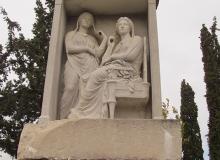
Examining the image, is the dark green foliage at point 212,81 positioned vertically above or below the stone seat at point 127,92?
above

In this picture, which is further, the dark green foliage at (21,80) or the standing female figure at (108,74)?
the dark green foliage at (21,80)

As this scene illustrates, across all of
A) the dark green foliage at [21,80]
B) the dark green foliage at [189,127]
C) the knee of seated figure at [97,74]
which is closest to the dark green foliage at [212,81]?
the dark green foliage at [189,127]

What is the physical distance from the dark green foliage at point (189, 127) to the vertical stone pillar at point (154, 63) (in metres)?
12.0

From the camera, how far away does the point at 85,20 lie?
610 cm

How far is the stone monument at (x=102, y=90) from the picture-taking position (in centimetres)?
444

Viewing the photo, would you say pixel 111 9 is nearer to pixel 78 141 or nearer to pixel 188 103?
pixel 78 141

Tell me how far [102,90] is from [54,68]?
0.77m

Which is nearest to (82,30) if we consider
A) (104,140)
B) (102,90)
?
(102,90)

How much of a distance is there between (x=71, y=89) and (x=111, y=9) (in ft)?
5.74

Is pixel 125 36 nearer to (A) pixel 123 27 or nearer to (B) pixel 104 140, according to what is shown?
(A) pixel 123 27

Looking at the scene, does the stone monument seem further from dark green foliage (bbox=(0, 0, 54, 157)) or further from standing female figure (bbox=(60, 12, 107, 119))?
dark green foliage (bbox=(0, 0, 54, 157))

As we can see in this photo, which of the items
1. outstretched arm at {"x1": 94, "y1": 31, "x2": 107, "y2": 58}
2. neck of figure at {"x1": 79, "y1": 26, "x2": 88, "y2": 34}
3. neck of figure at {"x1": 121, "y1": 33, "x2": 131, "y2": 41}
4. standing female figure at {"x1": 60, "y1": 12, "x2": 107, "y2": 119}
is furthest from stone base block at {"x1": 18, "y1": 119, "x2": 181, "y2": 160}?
neck of figure at {"x1": 79, "y1": 26, "x2": 88, "y2": 34}

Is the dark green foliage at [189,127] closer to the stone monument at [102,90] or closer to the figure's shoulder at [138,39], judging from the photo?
the stone monument at [102,90]

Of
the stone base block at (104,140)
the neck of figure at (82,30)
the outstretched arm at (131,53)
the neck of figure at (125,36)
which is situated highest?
the neck of figure at (82,30)
